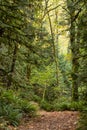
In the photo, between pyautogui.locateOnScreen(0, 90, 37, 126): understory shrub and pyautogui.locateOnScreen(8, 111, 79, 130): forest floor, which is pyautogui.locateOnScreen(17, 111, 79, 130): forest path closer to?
pyautogui.locateOnScreen(8, 111, 79, 130): forest floor

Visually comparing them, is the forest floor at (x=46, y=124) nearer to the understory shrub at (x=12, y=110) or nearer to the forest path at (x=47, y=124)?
the forest path at (x=47, y=124)

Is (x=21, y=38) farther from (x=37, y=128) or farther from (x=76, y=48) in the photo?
(x=37, y=128)

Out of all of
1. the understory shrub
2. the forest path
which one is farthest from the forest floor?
the understory shrub

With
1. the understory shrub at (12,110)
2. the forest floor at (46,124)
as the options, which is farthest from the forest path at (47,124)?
the understory shrub at (12,110)

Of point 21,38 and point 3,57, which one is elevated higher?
point 21,38

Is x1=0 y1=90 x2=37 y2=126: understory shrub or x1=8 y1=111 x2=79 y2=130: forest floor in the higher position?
x1=0 y1=90 x2=37 y2=126: understory shrub

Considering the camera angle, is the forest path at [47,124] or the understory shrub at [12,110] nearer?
the forest path at [47,124]

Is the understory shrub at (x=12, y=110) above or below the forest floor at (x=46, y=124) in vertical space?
above

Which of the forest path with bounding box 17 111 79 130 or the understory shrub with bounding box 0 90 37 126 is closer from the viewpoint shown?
the forest path with bounding box 17 111 79 130

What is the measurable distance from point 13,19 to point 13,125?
12.3 ft

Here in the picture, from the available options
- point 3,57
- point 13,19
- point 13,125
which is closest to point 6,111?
point 13,125

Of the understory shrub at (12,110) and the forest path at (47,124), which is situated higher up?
the understory shrub at (12,110)

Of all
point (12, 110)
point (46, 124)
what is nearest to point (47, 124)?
point (46, 124)

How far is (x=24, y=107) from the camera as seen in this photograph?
469 inches
